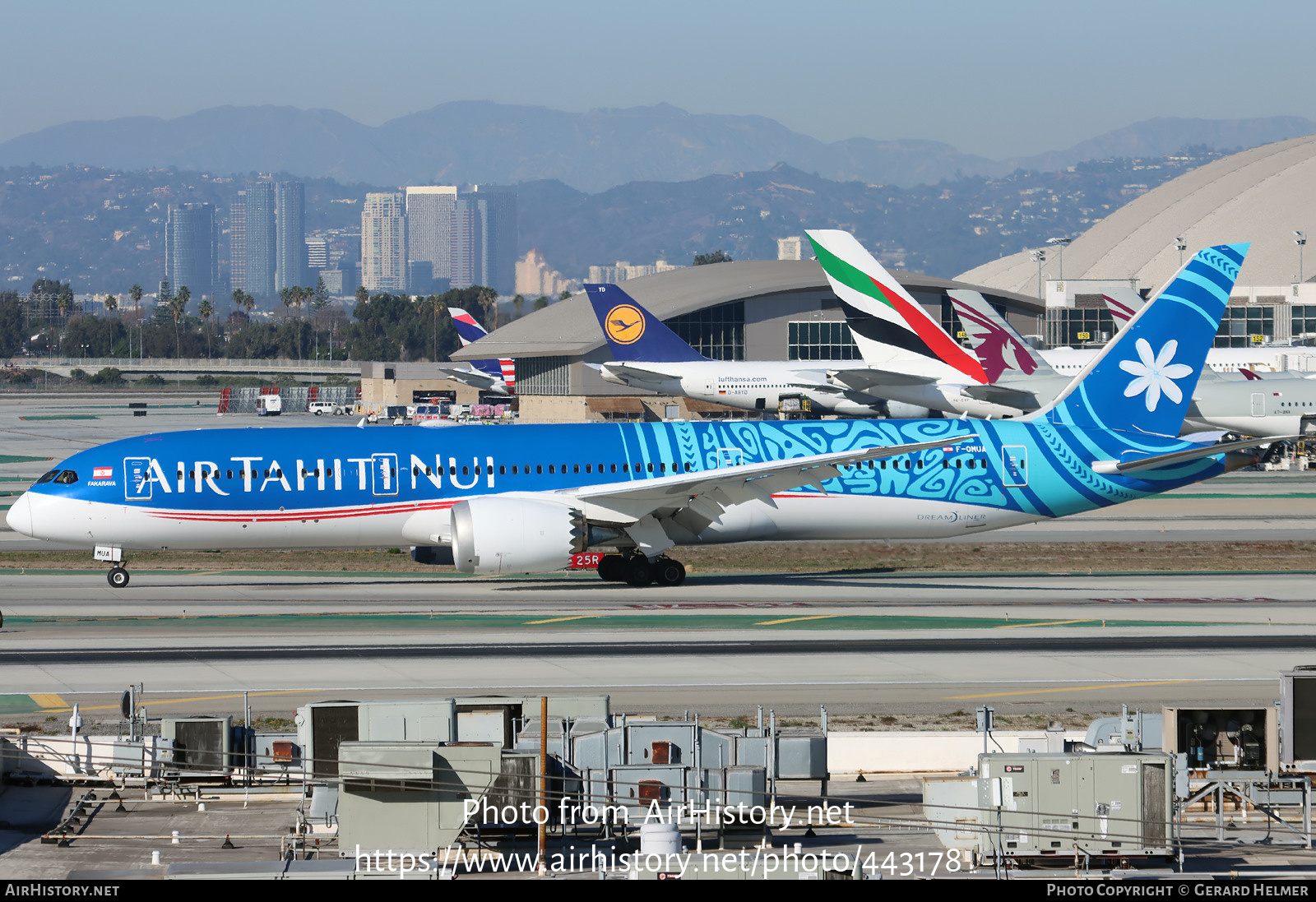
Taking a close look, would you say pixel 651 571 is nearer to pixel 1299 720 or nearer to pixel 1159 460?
pixel 1159 460

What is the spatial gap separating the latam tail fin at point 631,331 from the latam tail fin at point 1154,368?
40.5 m

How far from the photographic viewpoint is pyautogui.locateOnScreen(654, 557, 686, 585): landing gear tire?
1695 inches

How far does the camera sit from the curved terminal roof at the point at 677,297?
132 metres

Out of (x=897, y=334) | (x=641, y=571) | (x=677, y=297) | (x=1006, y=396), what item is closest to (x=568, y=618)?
(x=641, y=571)

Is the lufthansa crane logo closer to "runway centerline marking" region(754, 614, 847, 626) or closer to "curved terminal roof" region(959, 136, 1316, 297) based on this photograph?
"runway centerline marking" region(754, 614, 847, 626)

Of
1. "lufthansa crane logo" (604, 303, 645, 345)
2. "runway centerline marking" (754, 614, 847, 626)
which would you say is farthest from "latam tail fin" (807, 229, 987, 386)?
"runway centerline marking" (754, 614, 847, 626)

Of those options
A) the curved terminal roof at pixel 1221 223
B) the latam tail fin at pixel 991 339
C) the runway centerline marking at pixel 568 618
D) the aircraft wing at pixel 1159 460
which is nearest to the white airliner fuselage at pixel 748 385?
the latam tail fin at pixel 991 339

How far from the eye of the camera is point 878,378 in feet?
255

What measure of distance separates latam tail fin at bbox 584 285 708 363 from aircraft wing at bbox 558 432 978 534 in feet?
135

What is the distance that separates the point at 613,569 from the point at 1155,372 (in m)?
17.7

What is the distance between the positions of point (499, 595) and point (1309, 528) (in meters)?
33.4

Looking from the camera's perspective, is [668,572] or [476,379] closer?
[668,572]
